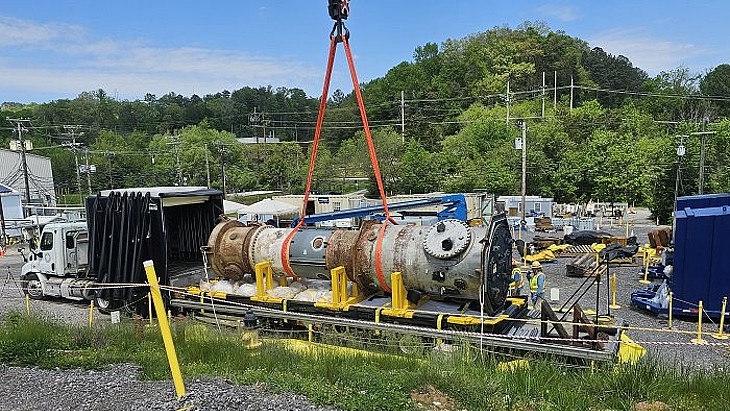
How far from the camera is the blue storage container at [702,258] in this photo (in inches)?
506

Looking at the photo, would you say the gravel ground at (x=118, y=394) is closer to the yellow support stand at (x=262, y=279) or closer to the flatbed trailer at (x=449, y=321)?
the flatbed trailer at (x=449, y=321)

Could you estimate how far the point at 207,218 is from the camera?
50.3 ft

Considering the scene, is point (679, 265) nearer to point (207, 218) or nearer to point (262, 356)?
point (262, 356)

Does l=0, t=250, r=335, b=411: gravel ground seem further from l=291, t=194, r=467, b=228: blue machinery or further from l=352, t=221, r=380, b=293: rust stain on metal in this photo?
l=291, t=194, r=467, b=228: blue machinery

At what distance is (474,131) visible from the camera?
64125 millimetres

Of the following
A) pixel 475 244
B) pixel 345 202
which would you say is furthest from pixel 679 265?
pixel 345 202

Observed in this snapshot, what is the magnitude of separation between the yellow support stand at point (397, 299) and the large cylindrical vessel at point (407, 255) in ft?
0.46

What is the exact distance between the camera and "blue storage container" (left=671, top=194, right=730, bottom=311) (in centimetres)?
1285

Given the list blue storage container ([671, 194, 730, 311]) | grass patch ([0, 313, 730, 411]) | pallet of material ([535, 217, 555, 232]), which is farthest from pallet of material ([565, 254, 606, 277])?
pallet of material ([535, 217, 555, 232])

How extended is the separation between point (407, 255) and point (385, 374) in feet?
11.8

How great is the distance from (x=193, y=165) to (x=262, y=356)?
66.6 m

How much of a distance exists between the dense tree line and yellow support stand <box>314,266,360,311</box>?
114ft

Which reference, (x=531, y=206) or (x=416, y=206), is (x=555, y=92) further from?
(x=416, y=206)

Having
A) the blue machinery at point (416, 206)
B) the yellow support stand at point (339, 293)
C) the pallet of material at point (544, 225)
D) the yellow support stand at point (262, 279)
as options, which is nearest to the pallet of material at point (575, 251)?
the pallet of material at point (544, 225)
